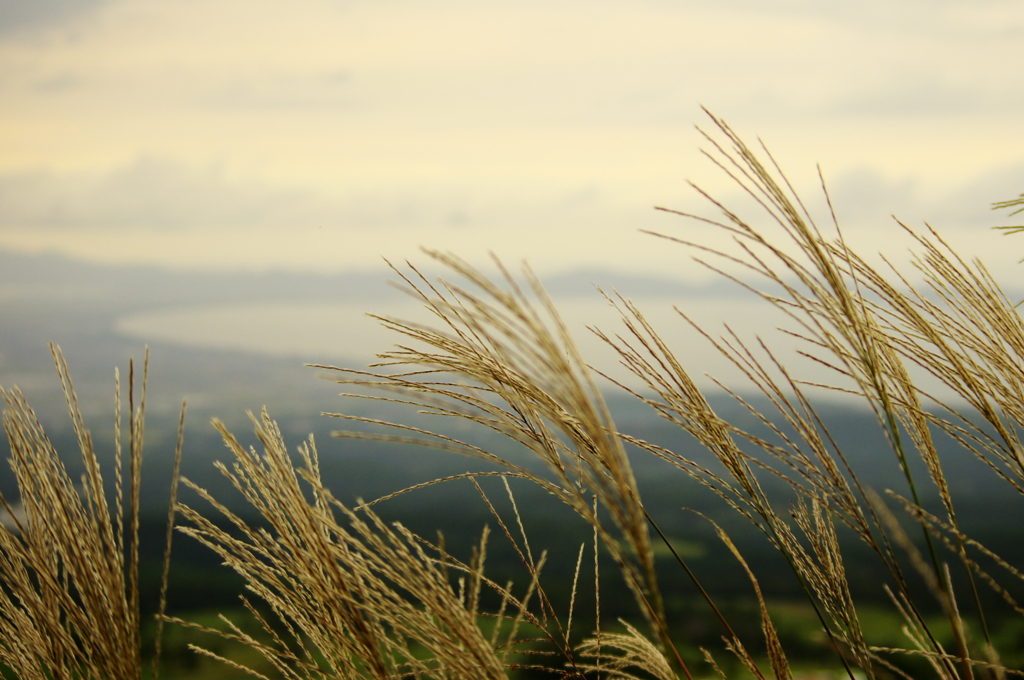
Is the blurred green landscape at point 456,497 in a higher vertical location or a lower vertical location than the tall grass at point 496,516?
lower

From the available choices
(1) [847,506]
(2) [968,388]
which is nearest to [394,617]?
(1) [847,506]

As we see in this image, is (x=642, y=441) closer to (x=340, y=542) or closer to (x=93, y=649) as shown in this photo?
(x=340, y=542)

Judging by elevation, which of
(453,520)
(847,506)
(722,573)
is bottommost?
(453,520)

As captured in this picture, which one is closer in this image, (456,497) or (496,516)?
(496,516)

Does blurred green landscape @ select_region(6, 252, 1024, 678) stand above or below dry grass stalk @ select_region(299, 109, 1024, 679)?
below

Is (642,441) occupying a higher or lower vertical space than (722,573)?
higher

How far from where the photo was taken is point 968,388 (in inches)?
35.0

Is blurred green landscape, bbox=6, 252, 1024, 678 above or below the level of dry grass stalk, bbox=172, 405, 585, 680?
below

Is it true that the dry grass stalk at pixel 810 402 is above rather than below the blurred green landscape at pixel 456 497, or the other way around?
above

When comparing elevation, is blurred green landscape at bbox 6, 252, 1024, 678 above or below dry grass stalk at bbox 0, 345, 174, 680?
below

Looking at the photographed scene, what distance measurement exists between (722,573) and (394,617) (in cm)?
1040

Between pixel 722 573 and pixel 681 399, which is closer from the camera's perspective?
pixel 681 399

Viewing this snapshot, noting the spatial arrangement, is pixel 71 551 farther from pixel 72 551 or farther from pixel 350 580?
pixel 350 580

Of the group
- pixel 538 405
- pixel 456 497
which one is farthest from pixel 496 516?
pixel 456 497
